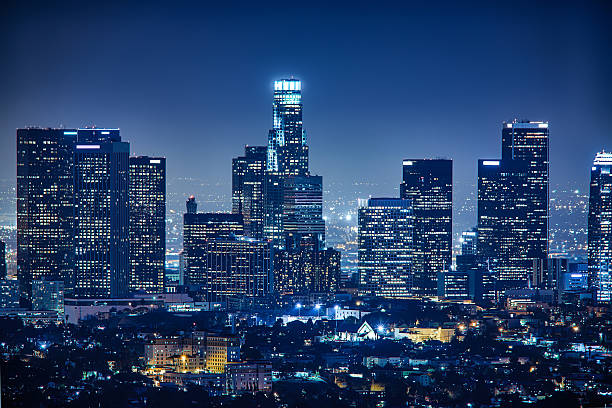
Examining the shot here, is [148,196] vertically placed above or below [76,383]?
above

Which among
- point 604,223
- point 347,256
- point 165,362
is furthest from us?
point 347,256

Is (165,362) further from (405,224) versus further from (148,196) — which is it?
(405,224)

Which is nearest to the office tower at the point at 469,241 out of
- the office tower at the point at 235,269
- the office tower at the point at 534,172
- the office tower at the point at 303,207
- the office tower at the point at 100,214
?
the office tower at the point at 534,172

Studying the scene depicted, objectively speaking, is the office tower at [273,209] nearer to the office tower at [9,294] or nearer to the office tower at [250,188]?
the office tower at [250,188]

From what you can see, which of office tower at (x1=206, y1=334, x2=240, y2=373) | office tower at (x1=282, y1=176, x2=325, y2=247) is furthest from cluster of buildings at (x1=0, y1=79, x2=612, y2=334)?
office tower at (x1=206, y1=334, x2=240, y2=373)

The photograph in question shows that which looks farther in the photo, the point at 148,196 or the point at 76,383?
the point at 148,196

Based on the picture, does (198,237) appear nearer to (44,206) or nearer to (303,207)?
(303,207)

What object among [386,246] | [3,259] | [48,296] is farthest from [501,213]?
[3,259]

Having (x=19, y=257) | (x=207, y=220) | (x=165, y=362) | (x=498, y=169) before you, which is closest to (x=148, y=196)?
(x=207, y=220)
